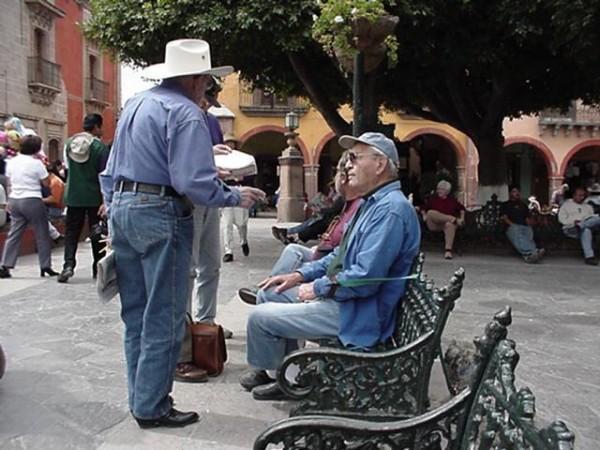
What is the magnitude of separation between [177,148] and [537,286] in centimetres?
621

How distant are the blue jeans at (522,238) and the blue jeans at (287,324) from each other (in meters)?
8.04

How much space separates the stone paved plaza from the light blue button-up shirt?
1.12 m

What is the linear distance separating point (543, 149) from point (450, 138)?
14.2 ft

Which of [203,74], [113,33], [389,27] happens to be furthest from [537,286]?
[113,33]

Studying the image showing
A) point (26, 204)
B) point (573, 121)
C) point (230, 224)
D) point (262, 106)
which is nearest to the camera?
point (26, 204)

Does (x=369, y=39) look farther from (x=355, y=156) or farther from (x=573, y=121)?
(x=573, y=121)

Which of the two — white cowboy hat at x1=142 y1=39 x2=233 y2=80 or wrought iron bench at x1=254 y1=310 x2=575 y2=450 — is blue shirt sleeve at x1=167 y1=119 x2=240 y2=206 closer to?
white cowboy hat at x1=142 y1=39 x2=233 y2=80

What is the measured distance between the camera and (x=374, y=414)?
2686mm

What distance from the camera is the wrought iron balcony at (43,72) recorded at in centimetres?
2531

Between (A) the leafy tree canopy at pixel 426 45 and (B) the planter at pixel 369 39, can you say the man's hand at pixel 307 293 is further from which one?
(A) the leafy tree canopy at pixel 426 45

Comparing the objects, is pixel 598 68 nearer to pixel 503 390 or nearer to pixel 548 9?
pixel 548 9

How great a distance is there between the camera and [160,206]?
3143mm

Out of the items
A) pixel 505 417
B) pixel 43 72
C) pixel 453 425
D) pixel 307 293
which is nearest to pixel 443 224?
pixel 307 293

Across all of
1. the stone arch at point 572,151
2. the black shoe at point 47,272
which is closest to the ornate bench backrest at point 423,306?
the black shoe at point 47,272
